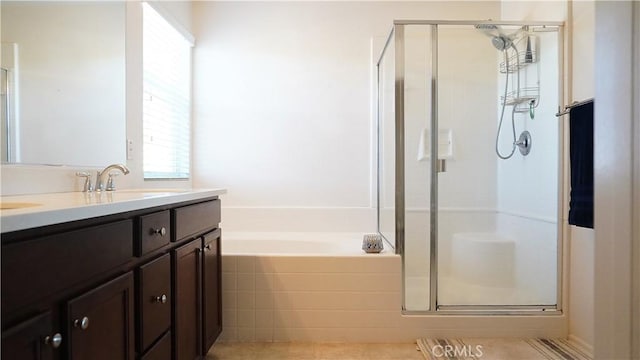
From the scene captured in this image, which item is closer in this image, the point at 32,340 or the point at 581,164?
the point at 32,340

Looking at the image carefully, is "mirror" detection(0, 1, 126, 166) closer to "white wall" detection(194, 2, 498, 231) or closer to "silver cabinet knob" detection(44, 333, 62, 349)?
"silver cabinet knob" detection(44, 333, 62, 349)

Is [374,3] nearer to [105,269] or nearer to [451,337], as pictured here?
[451,337]

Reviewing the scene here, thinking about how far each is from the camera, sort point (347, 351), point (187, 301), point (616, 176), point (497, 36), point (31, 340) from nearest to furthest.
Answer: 1. point (616, 176)
2. point (31, 340)
3. point (187, 301)
4. point (347, 351)
5. point (497, 36)

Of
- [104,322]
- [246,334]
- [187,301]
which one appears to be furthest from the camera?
[246,334]

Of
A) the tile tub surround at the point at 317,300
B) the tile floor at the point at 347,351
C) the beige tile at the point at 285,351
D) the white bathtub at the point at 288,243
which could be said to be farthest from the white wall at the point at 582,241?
the beige tile at the point at 285,351

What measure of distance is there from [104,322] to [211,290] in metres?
0.93

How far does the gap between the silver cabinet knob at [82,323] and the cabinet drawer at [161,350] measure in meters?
0.36

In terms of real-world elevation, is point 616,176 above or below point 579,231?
above

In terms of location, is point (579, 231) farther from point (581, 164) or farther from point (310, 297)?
point (310, 297)

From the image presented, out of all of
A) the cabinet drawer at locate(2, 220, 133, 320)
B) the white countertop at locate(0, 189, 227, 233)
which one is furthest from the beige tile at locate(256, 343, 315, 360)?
the cabinet drawer at locate(2, 220, 133, 320)

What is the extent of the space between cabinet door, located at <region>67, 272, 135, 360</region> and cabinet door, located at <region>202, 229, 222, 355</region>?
2.15 ft

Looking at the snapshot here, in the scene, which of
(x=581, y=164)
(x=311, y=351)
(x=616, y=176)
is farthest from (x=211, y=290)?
(x=581, y=164)

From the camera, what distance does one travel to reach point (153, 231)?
1211mm

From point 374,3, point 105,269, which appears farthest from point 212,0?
point 105,269
